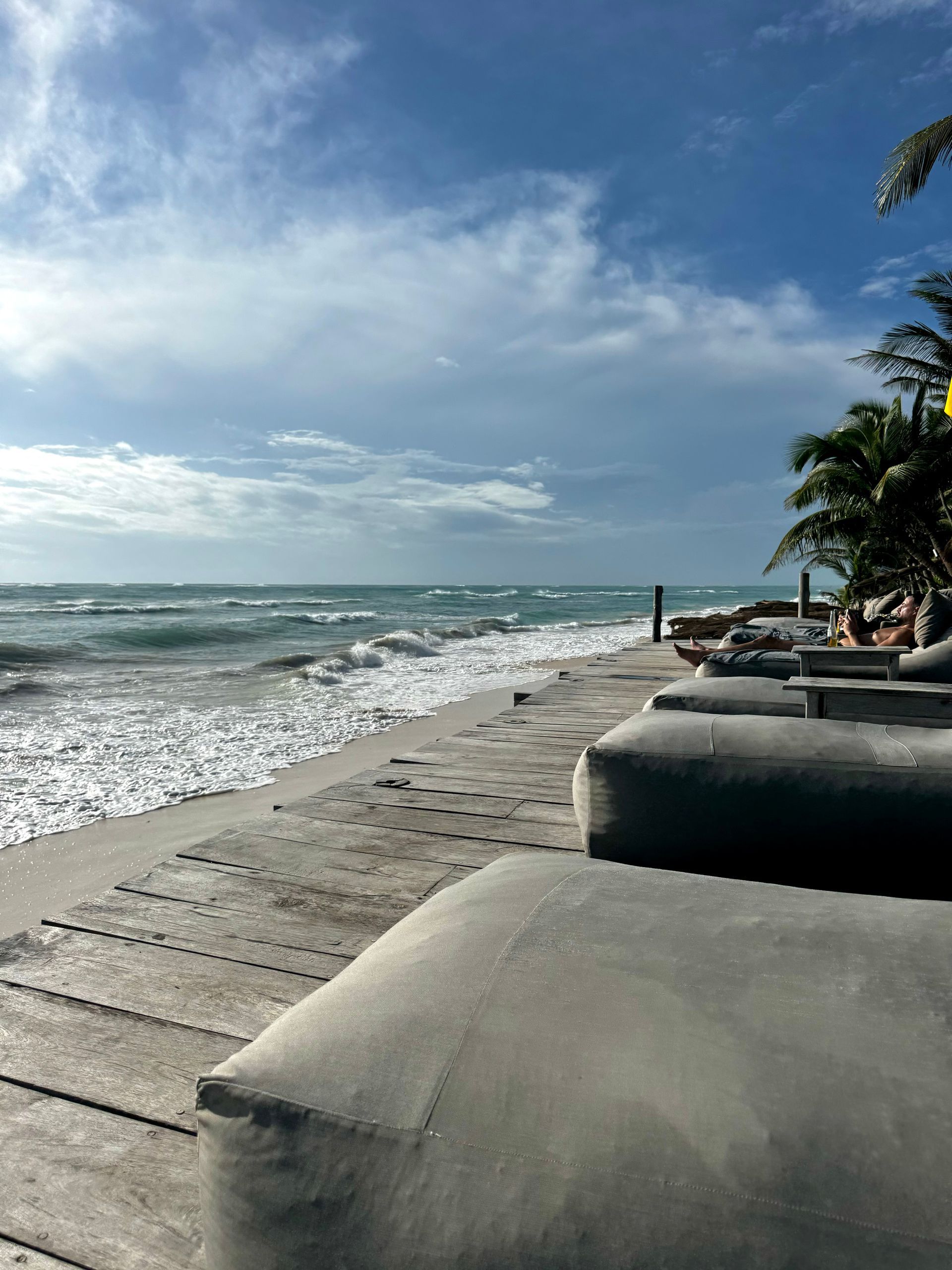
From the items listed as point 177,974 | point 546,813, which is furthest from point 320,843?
point 546,813

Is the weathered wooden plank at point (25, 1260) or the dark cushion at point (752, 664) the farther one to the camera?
the dark cushion at point (752, 664)

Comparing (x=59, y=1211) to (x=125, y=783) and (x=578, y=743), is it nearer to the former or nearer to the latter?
(x=578, y=743)

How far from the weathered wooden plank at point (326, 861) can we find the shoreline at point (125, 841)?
0.48 metres

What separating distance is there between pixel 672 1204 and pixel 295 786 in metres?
4.22

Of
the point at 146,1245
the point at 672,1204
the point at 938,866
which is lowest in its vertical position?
the point at 146,1245

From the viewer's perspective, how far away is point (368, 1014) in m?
0.75

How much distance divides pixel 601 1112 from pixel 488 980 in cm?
20

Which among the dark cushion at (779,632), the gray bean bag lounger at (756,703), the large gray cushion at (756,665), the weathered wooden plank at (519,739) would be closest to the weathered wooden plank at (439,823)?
the gray bean bag lounger at (756,703)

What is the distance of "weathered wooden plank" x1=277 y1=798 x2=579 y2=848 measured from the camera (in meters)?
2.64

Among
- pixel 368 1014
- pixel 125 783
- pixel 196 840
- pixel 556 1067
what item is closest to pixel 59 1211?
pixel 368 1014

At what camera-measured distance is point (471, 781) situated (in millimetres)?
3381

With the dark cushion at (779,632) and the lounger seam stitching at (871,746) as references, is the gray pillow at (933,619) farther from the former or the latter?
the lounger seam stitching at (871,746)

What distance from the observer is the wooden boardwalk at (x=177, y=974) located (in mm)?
1101

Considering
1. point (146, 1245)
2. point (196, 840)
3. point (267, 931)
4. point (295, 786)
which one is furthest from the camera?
point (295, 786)
